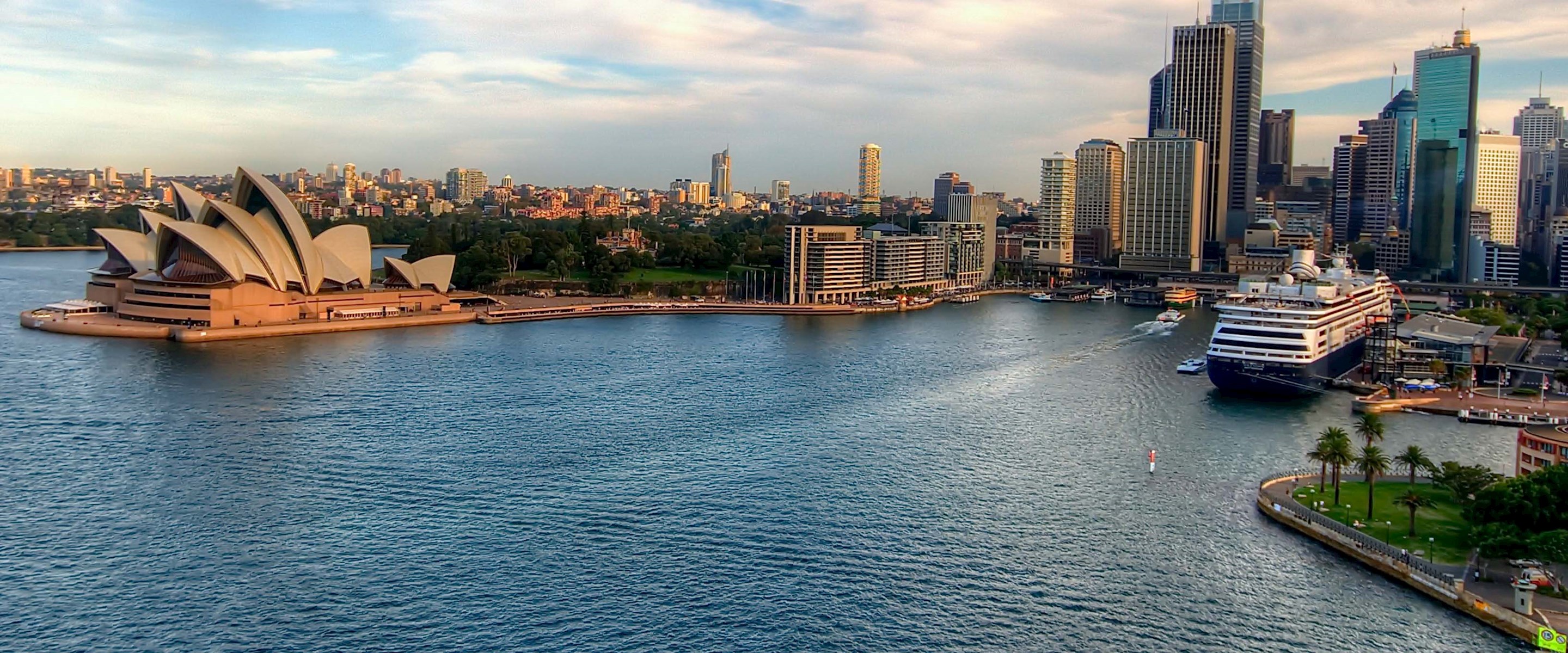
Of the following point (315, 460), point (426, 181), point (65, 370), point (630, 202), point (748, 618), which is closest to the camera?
point (748, 618)

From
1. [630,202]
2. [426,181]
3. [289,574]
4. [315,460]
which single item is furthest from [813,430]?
[426,181]

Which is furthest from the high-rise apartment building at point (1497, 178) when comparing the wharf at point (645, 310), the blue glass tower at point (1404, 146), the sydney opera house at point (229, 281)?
the sydney opera house at point (229, 281)

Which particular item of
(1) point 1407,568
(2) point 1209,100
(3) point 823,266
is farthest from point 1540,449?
(2) point 1209,100

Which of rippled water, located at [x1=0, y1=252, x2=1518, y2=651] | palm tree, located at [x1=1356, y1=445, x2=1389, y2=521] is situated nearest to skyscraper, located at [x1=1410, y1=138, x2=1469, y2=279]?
rippled water, located at [x1=0, y1=252, x2=1518, y2=651]

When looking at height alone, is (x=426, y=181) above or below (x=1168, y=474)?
above

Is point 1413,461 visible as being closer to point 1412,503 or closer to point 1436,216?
point 1412,503

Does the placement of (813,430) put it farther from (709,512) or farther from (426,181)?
(426,181)
